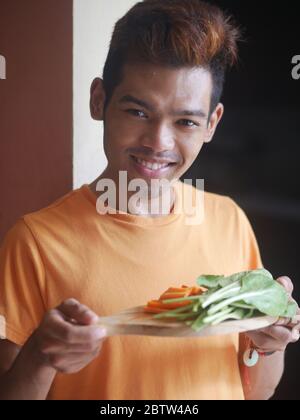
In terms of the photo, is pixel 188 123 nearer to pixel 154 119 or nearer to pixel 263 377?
pixel 154 119

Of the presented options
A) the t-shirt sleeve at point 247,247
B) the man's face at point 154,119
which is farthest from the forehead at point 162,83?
the t-shirt sleeve at point 247,247

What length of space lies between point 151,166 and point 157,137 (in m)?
0.04

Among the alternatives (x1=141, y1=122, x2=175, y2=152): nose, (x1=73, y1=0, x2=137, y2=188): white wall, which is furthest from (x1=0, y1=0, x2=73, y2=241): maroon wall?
(x1=141, y1=122, x2=175, y2=152): nose

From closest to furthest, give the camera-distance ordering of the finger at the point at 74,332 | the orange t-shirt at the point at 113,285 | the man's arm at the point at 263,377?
the finger at the point at 74,332 < the orange t-shirt at the point at 113,285 < the man's arm at the point at 263,377

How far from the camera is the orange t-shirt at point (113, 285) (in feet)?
1.91

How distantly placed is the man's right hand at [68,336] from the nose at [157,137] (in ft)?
0.70

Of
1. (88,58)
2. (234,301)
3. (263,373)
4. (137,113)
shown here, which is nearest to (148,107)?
(137,113)

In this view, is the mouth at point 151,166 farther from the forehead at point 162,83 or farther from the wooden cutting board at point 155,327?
the wooden cutting board at point 155,327

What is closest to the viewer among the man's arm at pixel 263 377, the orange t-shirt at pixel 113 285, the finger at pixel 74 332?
the finger at pixel 74 332

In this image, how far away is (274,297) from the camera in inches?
22.5

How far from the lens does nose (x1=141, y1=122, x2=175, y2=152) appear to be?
23.5 inches

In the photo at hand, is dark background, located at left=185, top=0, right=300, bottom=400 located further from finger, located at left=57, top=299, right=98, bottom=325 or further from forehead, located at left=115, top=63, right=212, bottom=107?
finger, located at left=57, top=299, right=98, bottom=325

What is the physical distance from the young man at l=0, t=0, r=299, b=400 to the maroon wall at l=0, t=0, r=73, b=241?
51mm
